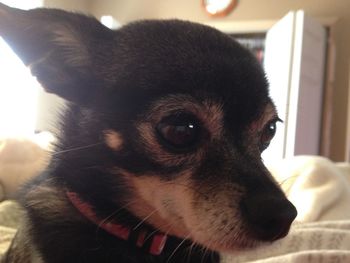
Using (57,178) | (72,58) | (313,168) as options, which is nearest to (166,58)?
(72,58)

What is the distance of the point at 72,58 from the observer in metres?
0.95

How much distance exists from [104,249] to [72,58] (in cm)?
39

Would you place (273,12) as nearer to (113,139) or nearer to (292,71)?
(292,71)

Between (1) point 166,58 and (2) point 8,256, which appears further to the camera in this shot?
(2) point 8,256

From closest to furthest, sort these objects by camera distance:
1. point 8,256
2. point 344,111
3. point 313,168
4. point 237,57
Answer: point 237,57 < point 8,256 < point 313,168 < point 344,111

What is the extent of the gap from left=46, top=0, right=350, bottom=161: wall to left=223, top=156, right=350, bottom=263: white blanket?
1698mm

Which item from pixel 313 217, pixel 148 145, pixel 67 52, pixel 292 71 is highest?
pixel 292 71

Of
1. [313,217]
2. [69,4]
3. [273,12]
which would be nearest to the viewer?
[313,217]

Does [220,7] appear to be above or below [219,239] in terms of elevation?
above

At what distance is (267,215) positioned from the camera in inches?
29.7

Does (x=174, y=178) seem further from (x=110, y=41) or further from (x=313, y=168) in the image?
(x=313, y=168)

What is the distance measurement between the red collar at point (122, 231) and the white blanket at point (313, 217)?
6.2 inches

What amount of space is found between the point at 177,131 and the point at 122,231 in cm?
A: 24

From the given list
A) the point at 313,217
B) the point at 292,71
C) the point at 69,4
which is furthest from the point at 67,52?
the point at 69,4
